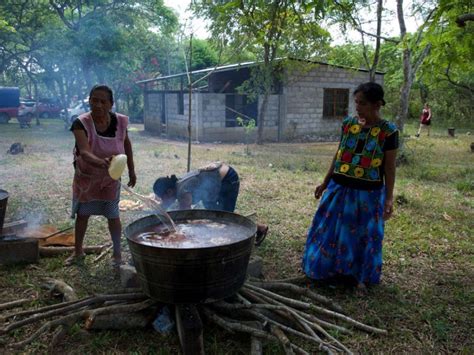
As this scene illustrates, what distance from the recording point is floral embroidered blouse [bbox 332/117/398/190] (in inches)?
131

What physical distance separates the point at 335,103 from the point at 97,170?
15.9m

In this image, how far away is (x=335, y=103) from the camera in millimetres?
18172

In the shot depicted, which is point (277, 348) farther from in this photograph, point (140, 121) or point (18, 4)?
point (140, 121)

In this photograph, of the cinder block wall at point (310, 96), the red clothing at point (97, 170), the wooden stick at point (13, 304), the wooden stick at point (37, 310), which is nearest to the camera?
the wooden stick at point (37, 310)

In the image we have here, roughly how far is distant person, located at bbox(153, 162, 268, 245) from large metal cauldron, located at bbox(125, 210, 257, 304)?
1.52m

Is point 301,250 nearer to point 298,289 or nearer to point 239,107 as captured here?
point 298,289

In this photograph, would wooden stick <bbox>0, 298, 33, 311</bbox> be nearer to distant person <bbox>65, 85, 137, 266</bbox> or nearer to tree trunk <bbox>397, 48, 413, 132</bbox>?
distant person <bbox>65, 85, 137, 266</bbox>

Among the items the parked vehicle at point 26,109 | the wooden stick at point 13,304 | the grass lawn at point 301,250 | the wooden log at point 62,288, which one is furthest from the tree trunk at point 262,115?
the parked vehicle at point 26,109

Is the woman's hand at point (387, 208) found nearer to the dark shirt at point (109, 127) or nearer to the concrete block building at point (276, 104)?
the dark shirt at point (109, 127)

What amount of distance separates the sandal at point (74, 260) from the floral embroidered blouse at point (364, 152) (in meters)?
2.71

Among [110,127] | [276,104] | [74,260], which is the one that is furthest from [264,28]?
[276,104]

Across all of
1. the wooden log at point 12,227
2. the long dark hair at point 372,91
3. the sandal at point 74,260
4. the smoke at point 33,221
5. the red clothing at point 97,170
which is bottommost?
the sandal at point 74,260

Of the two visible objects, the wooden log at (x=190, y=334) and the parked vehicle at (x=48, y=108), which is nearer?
the wooden log at (x=190, y=334)

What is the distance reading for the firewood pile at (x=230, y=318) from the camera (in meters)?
2.78
